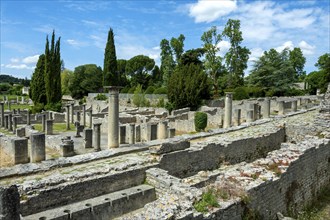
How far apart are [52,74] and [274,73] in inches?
1398

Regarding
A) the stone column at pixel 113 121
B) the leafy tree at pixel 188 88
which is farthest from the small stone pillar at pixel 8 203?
the leafy tree at pixel 188 88

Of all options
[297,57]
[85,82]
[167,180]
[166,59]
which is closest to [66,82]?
[85,82]

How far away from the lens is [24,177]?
7.88m

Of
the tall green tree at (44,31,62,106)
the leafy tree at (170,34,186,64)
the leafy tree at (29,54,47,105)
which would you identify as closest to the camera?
the tall green tree at (44,31,62,106)

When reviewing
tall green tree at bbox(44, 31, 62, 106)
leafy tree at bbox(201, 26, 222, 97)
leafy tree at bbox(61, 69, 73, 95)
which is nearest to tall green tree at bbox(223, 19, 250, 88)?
leafy tree at bbox(201, 26, 222, 97)

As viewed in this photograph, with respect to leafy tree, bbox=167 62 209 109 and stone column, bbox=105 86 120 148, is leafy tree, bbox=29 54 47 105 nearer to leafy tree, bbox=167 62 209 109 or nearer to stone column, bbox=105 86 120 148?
leafy tree, bbox=167 62 209 109

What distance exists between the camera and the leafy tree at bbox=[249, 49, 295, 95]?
150 feet

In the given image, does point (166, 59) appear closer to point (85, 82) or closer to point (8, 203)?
point (85, 82)

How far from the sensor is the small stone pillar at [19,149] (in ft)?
37.2

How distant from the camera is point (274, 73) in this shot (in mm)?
45531

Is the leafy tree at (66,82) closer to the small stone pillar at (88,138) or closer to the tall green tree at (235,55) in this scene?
the tall green tree at (235,55)

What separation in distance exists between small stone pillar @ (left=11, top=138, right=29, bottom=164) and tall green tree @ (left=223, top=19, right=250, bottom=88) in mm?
39765

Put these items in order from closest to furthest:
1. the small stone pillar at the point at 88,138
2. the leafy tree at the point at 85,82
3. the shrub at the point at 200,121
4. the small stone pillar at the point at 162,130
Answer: the small stone pillar at the point at 88,138 → the small stone pillar at the point at 162,130 → the shrub at the point at 200,121 → the leafy tree at the point at 85,82

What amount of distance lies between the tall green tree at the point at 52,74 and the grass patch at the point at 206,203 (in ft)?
115
